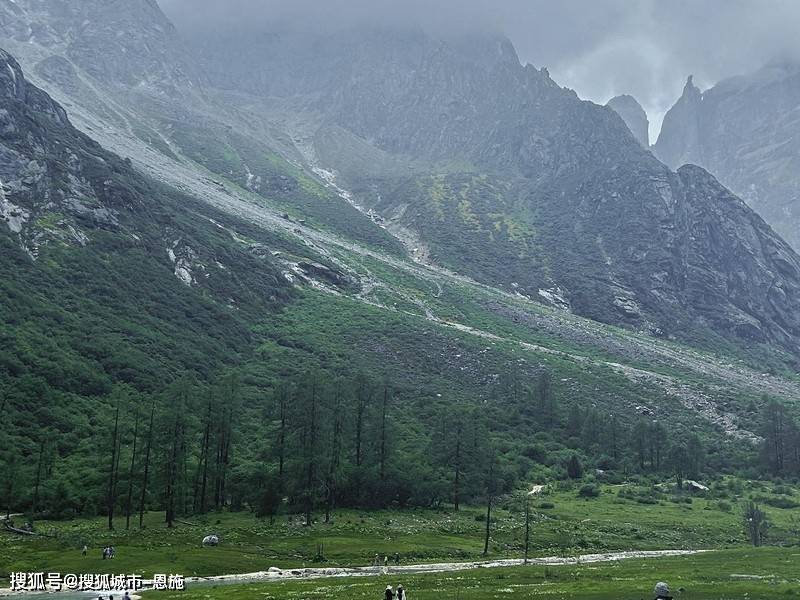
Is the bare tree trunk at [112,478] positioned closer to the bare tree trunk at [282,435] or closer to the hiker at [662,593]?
the bare tree trunk at [282,435]

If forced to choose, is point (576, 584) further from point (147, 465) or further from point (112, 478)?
point (112, 478)

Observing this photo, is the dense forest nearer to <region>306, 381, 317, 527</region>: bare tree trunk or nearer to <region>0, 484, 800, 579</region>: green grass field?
<region>306, 381, 317, 527</region>: bare tree trunk

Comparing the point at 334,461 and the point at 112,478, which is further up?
the point at 334,461

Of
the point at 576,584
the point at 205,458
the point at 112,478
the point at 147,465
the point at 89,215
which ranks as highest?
the point at 89,215

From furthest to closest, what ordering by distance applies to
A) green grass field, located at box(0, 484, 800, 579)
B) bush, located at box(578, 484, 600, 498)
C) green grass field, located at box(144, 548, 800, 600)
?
bush, located at box(578, 484, 600, 498), green grass field, located at box(0, 484, 800, 579), green grass field, located at box(144, 548, 800, 600)

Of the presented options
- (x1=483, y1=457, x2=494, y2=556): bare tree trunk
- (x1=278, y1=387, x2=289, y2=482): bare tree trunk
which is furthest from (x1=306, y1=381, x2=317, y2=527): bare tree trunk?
(x1=483, y1=457, x2=494, y2=556): bare tree trunk

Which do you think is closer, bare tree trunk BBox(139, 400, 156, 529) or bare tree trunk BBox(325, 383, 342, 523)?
bare tree trunk BBox(139, 400, 156, 529)

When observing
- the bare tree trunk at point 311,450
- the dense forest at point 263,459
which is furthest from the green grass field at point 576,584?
the dense forest at point 263,459

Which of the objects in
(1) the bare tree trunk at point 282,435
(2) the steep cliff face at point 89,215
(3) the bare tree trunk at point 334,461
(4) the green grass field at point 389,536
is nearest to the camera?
(4) the green grass field at point 389,536

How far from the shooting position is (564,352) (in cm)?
17988

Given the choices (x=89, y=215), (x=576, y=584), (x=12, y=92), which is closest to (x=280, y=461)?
(x=576, y=584)

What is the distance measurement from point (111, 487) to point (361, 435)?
33.2 meters

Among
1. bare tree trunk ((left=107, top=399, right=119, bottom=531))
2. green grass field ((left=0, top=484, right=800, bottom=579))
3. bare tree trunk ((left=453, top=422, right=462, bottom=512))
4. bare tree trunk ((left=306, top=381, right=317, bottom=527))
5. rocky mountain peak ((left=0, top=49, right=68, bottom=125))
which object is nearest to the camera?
green grass field ((left=0, top=484, right=800, bottom=579))

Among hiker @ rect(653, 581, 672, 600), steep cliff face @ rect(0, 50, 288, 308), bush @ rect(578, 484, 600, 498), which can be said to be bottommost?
bush @ rect(578, 484, 600, 498)
